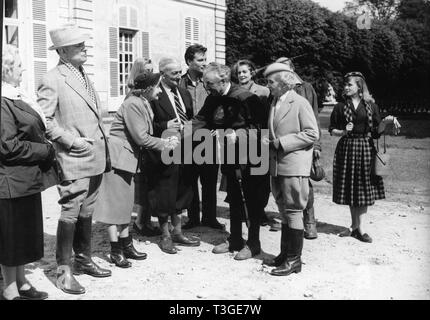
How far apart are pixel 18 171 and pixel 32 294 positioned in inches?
40.3

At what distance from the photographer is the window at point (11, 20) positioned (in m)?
11.7

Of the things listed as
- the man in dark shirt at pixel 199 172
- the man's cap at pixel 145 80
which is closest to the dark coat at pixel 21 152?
the man's cap at pixel 145 80

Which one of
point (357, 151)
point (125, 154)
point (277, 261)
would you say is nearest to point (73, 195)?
point (125, 154)

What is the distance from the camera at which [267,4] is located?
A: 25.5m

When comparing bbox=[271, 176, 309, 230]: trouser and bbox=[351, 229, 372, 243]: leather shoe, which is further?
bbox=[351, 229, 372, 243]: leather shoe

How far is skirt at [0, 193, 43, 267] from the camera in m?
3.92

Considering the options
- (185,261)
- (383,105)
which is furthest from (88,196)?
(383,105)

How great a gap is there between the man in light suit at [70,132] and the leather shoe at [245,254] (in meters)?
1.64

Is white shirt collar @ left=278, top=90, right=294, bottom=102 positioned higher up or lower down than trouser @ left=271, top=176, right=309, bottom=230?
higher up

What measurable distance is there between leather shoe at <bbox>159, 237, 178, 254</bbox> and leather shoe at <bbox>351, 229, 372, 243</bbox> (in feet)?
6.80

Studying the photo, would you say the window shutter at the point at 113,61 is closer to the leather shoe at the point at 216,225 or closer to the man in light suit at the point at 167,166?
the leather shoe at the point at 216,225

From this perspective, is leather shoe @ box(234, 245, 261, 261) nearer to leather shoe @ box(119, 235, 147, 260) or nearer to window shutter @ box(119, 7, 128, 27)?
leather shoe @ box(119, 235, 147, 260)

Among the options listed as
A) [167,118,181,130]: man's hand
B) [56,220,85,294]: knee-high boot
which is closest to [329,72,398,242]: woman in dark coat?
[167,118,181,130]: man's hand
